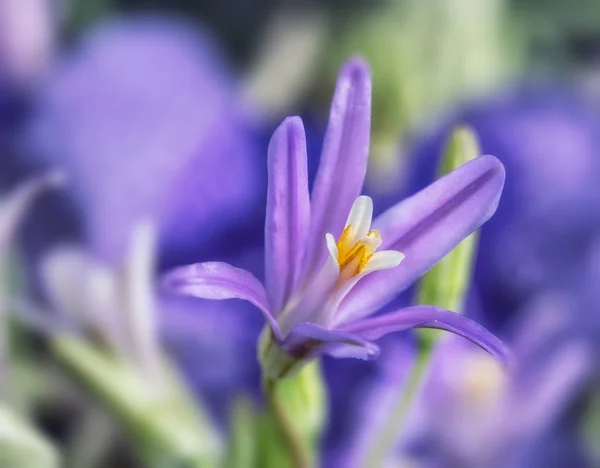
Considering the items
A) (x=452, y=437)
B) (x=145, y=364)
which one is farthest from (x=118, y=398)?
(x=452, y=437)

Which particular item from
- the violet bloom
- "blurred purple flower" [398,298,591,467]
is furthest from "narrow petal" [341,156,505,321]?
"blurred purple flower" [398,298,591,467]

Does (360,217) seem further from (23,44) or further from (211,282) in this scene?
(23,44)

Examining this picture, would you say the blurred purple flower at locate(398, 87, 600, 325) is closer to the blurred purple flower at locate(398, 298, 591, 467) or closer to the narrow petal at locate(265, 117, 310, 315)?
the blurred purple flower at locate(398, 298, 591, 467)

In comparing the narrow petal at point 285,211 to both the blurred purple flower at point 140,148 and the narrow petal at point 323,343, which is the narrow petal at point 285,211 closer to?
the narrow petal at point 323,343

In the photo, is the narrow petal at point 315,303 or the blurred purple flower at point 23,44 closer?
the narrow petal at point 315,303

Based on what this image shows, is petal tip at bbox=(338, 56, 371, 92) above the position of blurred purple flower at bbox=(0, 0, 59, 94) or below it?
below

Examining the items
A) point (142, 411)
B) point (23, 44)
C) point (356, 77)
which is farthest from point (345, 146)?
point (23, 44)

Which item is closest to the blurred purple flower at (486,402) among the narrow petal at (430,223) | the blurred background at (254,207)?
the blurred background at (254,207)
